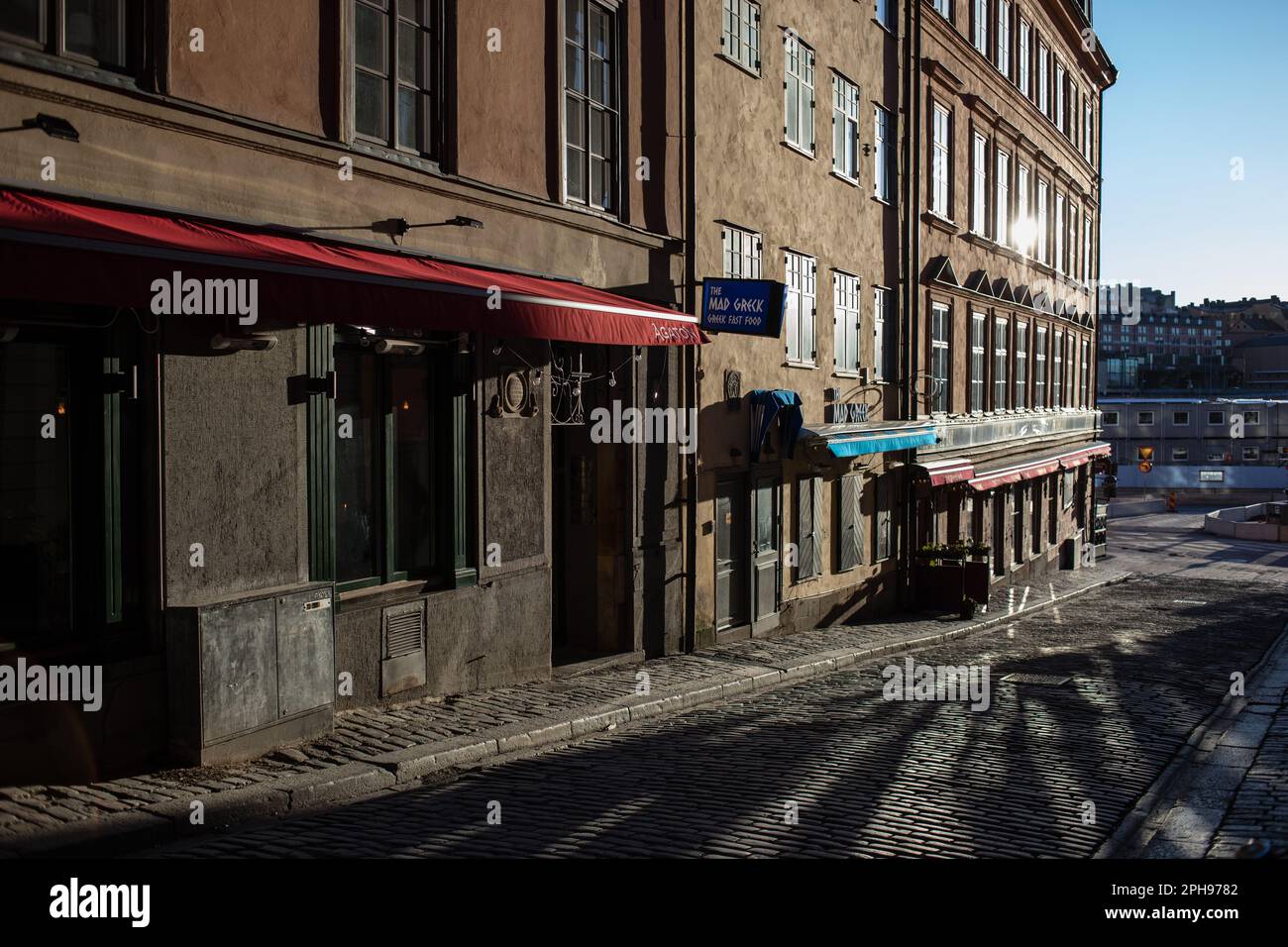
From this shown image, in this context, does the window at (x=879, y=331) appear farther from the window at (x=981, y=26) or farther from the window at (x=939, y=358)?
the window at (x=981, y=26)

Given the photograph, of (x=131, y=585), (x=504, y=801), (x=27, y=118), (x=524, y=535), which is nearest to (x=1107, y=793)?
(x=504, y=801)

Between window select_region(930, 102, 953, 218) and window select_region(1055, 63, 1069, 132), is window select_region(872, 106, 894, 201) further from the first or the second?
window select_region(1055, 63, 1069, 132)

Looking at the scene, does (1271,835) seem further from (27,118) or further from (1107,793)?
(27,118)

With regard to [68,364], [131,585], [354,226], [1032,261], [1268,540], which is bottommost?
[1268,540]

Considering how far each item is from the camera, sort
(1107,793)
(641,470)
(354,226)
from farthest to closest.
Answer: (641,470) < (354,226) < (1107,793)

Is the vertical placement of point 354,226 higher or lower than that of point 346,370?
higher

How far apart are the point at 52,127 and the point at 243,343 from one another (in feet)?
6.25

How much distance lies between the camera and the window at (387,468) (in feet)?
35.5

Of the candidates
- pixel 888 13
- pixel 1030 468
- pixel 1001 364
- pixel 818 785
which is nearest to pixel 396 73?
pixel 818 785

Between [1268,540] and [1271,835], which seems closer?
[1271,835]

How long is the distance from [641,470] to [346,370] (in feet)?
16.7

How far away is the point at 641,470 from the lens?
49.8 ft

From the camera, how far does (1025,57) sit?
33344 millimetres

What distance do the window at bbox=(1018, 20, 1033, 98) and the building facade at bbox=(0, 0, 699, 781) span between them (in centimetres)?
2128
